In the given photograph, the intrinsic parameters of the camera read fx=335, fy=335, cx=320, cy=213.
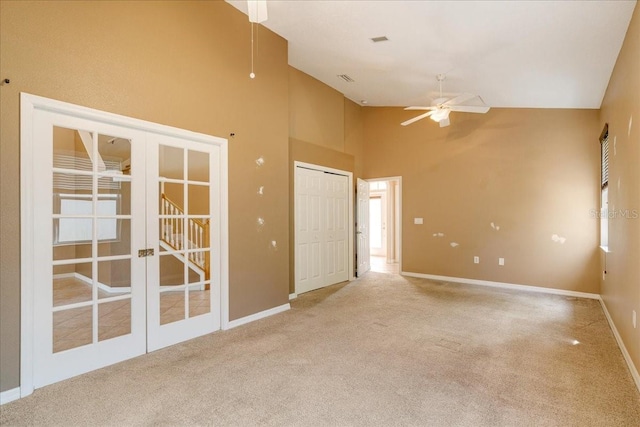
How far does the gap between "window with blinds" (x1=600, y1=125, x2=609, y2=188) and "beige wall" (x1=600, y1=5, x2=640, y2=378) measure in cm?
43

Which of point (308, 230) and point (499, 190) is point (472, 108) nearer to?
point (499, 190)

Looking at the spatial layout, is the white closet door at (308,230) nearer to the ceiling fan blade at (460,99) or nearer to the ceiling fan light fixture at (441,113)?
the ceiling fan light fixture at (441,113)

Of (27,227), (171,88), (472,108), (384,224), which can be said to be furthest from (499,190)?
(27,227)

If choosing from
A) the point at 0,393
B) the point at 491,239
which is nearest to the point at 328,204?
the point at 491,239

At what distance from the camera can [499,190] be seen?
593 cm

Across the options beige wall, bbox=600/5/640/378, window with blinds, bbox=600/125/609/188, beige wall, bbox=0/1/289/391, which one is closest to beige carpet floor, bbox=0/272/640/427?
beige wall, bbox=600/5/640/378

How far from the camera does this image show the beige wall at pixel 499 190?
17.4 feet

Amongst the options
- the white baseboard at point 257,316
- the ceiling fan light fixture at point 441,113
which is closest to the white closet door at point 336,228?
the white baseboard at point 257,316

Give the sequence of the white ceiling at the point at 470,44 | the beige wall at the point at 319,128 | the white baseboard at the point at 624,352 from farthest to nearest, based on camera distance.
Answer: the beige wall at the point at 319,128, the white ceiling at the point at 470,44, the white baseboard at the point at 624,352

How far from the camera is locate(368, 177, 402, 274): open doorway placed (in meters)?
9.23

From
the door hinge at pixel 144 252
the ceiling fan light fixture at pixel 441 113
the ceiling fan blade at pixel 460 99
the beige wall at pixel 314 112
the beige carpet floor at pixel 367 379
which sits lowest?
the beige carpet floor at pixel 367 379

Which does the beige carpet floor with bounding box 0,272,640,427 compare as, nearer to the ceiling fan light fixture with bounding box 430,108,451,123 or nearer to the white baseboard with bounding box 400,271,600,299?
the white baseboard with bounding box 400,271,600,299

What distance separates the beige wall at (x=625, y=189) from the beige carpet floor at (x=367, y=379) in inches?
16.2

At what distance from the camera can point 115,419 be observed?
2.12 m
